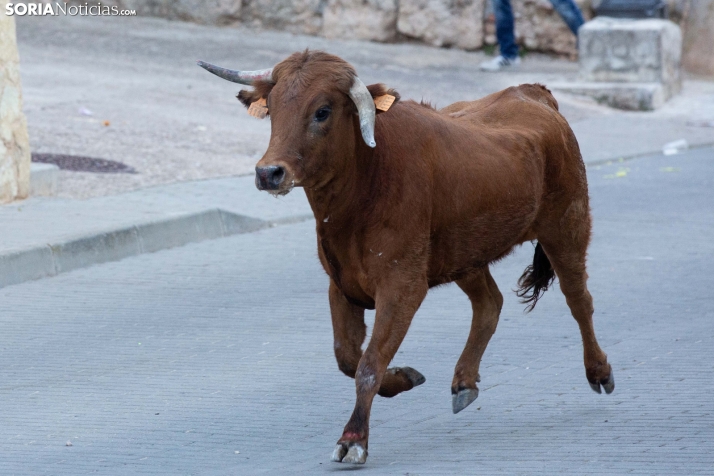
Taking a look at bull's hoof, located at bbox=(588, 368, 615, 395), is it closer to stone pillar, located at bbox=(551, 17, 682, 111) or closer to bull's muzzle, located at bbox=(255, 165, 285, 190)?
bull's muzzle, located at bbox=(255, 165, 285, 190)

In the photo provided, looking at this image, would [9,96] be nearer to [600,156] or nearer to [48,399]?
[48,399]

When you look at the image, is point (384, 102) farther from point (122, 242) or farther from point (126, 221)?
point (126, 221)

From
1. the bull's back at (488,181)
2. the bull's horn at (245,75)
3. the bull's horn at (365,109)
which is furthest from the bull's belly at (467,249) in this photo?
the bull's horn at (245,75)

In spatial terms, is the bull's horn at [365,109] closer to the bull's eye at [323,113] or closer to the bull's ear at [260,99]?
the bull's eye at [323,113]

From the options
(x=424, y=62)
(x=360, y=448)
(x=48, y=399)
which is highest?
(x=360, y=448)

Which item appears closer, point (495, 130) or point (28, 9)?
point (495, 130)

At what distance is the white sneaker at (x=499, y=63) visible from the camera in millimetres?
18425

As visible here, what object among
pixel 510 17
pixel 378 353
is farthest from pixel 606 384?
pixel 510 17

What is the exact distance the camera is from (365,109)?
188 inches

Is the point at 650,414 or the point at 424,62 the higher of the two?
the point at 650,414

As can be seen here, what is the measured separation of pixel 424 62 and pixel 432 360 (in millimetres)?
12669

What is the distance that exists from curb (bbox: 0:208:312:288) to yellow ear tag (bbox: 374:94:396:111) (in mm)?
4223

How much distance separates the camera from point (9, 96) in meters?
10.2

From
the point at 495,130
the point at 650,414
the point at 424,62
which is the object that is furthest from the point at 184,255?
the point at 424,62
